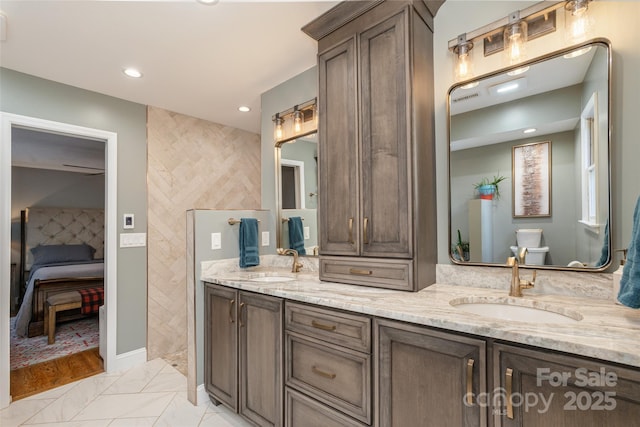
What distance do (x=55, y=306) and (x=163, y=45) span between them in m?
3.38

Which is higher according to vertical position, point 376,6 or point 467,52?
point 376,6

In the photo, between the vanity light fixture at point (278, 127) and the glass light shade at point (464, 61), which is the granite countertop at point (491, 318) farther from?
the vanity light fixture at point (278, 127)

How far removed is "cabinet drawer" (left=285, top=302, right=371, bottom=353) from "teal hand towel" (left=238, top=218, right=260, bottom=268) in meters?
0.94

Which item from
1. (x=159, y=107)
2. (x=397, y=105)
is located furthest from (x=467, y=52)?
(x=159, y=107)

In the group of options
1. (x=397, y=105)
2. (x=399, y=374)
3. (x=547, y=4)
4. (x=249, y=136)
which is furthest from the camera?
(x=249, y=136)

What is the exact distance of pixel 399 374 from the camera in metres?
1.22

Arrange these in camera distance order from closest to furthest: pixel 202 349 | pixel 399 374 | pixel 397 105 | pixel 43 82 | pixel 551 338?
pixel 551 338 → pixel 399 374 → pixel 397 105 → pixel 202 349 → pixel 43 82

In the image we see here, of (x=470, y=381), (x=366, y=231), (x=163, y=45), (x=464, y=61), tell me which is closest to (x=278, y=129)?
(x=163, y=45)

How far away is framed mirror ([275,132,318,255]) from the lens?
247 centimetres

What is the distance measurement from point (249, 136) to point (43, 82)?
2.07m

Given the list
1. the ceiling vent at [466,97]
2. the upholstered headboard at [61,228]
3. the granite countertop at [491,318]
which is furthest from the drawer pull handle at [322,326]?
the upholstered headboard at [61,228]

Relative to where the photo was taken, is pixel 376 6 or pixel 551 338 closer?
pixel 551 338

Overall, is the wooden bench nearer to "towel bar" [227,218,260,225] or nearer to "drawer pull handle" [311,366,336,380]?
"towel bar" [227,218,260,225]

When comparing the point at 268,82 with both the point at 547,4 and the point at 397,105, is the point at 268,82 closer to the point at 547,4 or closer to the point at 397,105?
the point at 397,105
